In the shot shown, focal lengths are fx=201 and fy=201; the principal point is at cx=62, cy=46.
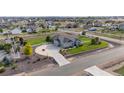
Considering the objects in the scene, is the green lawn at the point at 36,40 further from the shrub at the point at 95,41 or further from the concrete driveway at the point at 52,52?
the shrub at the point at 95,41

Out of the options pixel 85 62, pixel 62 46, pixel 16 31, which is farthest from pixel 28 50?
pixel 85 62

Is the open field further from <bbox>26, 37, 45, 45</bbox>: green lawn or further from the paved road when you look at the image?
<bbox>26, 37, 45, 45</bbox>: green lawn

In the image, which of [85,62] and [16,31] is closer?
[85,62]

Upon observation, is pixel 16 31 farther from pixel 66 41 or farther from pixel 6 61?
pixel 66 41

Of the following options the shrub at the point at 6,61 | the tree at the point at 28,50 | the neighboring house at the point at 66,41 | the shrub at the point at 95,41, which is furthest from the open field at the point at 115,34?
the shrub at the point at 6,61
